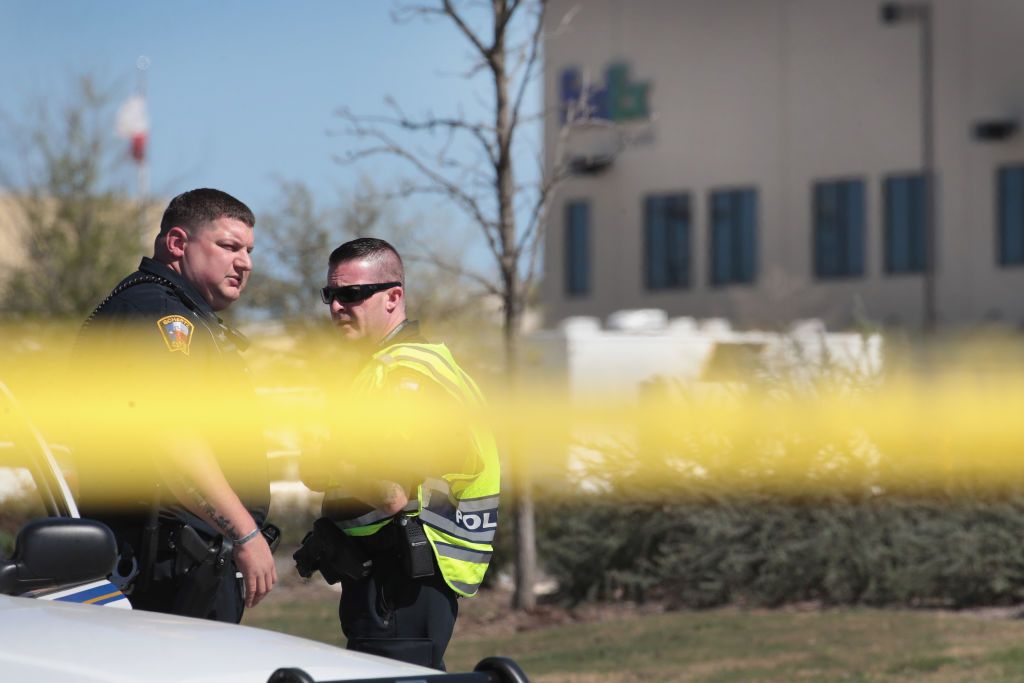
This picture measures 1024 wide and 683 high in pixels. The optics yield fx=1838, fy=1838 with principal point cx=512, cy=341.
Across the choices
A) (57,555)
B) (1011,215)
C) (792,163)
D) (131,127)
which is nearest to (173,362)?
(57,555)

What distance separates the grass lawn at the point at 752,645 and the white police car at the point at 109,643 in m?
7.15

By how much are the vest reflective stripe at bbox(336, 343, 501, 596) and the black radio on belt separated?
0.02 meters

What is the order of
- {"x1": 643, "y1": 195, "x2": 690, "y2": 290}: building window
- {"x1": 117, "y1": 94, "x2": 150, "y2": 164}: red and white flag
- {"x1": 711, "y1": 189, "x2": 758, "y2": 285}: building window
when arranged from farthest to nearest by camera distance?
{"x1": 643, "y1": 195, "x2": 690, "y2": 290}: building window < {"x1": 711, "y1": 189, "x2": 758, "y2": 285}: building window < {"x1": 117, "y1": 94, "x2": 150, "y2": 164}: red and white flag

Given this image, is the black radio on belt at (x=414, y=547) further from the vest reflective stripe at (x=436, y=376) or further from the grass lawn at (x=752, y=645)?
the grass lawn at (x=752, y=645)

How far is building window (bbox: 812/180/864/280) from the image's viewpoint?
46.9 meters

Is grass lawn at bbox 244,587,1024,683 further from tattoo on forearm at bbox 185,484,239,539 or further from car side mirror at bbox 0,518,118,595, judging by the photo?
car side mirror at bbox 0,518,118,595

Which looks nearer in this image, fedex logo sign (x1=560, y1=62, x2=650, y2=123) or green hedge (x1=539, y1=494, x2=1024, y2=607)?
green hedge (x1=539, y1=494, x2=1024, y2=607)

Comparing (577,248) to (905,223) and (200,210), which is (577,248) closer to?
(905,223)

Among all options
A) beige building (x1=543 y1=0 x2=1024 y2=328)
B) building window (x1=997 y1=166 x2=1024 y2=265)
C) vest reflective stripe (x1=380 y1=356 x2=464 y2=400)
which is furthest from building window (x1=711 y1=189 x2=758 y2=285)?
vest reflective stripe (x1=380 y1=356 x2=464 y2=400)

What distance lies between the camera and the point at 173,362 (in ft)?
16.4

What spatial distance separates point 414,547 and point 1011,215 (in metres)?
41.2

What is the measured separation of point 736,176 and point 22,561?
45751 millimetres

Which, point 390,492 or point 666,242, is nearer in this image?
point 390,492

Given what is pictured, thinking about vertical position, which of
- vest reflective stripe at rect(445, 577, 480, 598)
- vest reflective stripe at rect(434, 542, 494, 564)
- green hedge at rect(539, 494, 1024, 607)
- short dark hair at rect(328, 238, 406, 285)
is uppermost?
short dark hair at rect(328, 238, 406, 285)
